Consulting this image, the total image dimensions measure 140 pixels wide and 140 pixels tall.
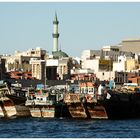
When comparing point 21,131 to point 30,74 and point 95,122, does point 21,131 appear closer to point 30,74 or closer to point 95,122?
point 95,122

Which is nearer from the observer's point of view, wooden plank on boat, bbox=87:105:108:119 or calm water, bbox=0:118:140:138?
calm water, bbox=0:118:140:138

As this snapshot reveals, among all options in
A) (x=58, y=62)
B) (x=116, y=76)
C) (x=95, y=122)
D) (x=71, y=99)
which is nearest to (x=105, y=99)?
(x=71, y=99)

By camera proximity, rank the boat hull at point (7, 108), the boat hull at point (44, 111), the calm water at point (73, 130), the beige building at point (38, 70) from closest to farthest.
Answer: the calm water at point (73, 130), the boat hull at point (44, 111), the boat hull at point (7, 108), the beige building at point (38, 70)

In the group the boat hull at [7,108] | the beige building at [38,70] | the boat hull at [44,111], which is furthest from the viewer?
the beige building at [38,70]

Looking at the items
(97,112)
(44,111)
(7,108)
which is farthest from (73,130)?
(7,108)

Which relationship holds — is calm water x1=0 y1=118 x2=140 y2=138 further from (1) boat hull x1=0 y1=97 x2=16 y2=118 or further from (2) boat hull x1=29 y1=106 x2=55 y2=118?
(1) boat hull x1=0 y1=97 x2=16 y2=118

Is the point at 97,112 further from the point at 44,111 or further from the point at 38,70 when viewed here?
the point at 38,70

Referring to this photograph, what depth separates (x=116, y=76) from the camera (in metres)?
177

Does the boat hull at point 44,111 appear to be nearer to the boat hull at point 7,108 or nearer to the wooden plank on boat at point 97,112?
the boat hull at point 7,108

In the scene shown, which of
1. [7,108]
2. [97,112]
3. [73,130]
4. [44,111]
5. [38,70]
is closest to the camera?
[73,130]

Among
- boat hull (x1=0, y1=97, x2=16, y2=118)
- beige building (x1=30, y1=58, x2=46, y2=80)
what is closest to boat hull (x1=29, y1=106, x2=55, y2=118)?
boat hull (x1=0, y1=97, x2=16, y2=118)

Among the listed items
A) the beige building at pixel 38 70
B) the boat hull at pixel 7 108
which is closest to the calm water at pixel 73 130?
the boat hull at pixel 7 108

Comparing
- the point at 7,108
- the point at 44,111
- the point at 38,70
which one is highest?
the point at 38,70

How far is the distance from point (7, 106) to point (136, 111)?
16.2 meters
